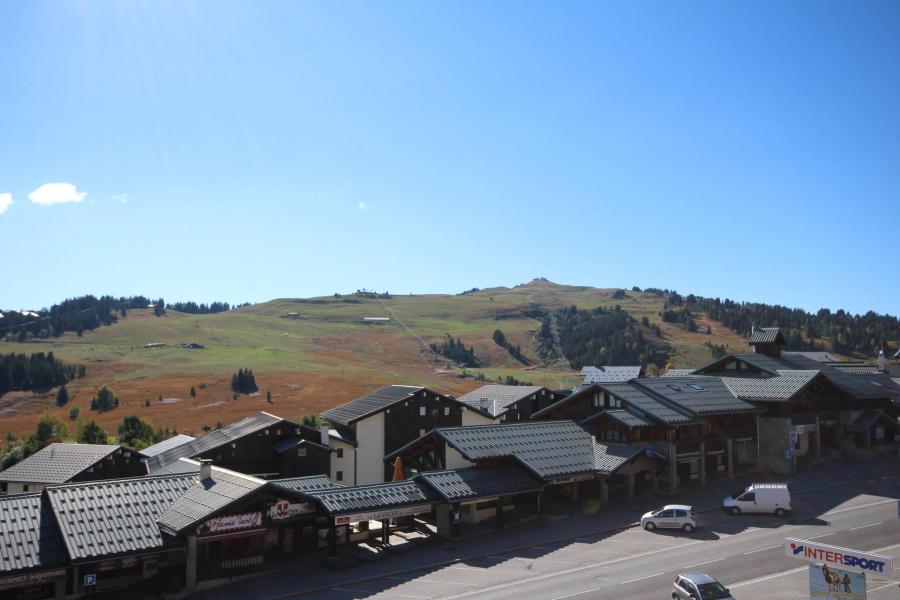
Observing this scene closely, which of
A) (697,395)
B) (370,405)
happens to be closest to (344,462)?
(370,405)

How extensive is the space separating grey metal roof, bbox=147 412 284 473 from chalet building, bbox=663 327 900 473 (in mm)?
37787

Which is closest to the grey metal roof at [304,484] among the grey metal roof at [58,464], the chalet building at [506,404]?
the grey metal roof at [58,464]

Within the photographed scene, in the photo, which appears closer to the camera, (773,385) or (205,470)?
(205,470)

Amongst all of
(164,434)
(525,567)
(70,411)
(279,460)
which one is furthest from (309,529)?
(70,411)

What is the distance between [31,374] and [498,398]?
127510 mm

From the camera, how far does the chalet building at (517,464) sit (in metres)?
41.3

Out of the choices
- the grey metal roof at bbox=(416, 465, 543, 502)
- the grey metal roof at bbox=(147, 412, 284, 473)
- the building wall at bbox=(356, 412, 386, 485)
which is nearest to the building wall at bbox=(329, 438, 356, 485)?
the building wall at bbox=(356, 412, 386, 485)

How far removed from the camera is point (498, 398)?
7544 cm

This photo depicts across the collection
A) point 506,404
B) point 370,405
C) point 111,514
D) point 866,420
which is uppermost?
point 370,405

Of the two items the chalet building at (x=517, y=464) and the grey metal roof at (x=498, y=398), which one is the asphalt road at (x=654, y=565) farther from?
the grey metal roof at (x=498, y=398)

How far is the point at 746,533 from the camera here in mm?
37812

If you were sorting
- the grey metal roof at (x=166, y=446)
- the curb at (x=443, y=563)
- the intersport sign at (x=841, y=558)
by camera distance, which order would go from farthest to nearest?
the grey metal roof at (x=166, y=446) < the curb at (x=443, y=563) < the intersport sign at (x=841, y=558)

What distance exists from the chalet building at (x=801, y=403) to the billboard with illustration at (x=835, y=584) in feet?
117

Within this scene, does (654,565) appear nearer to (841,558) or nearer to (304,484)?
(841,558)
